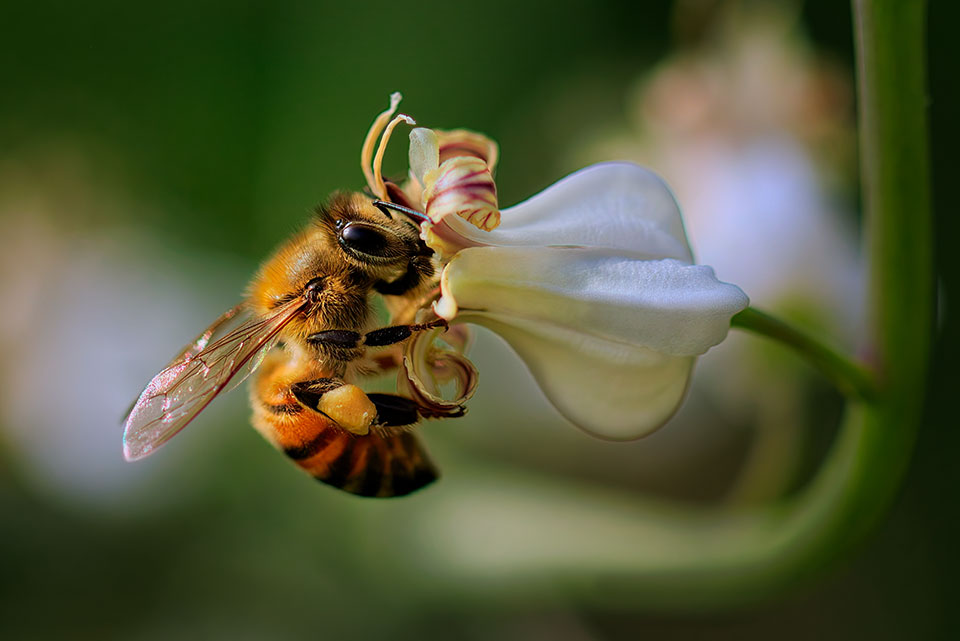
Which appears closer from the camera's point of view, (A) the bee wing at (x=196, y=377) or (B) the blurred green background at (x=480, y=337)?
(A) the bee wing at (x=196, y=377)

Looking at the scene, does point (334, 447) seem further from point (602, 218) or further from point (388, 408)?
point (602, 218)

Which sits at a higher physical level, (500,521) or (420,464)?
(500,521)

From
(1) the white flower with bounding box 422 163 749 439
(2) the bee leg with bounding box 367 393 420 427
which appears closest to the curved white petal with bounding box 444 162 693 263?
(1) the white flower with bounding box 422 163 749 439

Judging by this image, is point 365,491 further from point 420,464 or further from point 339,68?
point 339,68

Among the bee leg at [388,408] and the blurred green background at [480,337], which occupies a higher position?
the blurred green background at [480,337]

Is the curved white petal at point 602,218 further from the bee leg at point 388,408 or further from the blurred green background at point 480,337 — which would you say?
the blurred green background at point 480,337

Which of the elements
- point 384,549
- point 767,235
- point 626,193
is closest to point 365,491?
point 626,193

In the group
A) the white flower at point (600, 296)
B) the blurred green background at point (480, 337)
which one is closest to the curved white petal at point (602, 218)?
the white flower at point (600, 296)
